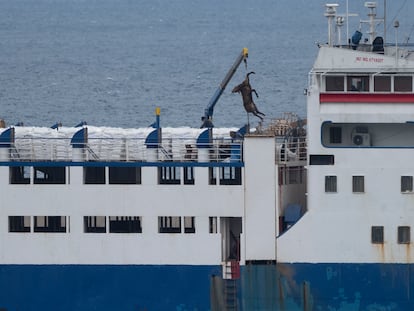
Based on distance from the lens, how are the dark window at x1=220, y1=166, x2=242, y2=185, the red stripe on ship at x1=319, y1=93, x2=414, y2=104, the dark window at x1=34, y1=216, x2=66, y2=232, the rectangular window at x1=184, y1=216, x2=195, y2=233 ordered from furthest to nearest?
1. the dark window at x1=34, y1=216, x2=66, y2=232
2. the rectangular window at x1=184, y1=216, x2=195, y2=233
3. the dark window at x1=220, y1=166, x2=242, y2=185
4. the red stripe on ship at x1=319, y1=93, x2=414, y2=104

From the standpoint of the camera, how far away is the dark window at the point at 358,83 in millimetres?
39531

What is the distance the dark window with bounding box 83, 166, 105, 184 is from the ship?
0.04 metres

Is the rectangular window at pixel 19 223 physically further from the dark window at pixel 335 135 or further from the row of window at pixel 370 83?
the row of window at pixel 370 83

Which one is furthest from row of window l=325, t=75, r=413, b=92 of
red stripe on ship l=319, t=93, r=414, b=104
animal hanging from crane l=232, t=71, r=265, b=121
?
animal hanging from crane l=232, t=71, r=265, b=121

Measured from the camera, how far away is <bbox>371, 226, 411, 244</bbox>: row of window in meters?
39.4

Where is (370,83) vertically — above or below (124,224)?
above

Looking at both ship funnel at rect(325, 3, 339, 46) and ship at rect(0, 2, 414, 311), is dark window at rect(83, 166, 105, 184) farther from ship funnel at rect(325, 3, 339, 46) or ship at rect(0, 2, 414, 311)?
ship funnel at rect(325, 3, 339, 46)

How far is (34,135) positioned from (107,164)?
234 cm

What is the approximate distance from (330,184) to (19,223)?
811 centimetres

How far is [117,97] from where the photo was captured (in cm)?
11550

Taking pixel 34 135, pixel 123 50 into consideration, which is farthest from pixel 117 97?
pixel 34 135

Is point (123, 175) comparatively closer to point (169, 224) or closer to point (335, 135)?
point (169, 224)

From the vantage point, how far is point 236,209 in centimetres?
3962

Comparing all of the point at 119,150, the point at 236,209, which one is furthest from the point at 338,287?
the point at 119,150
